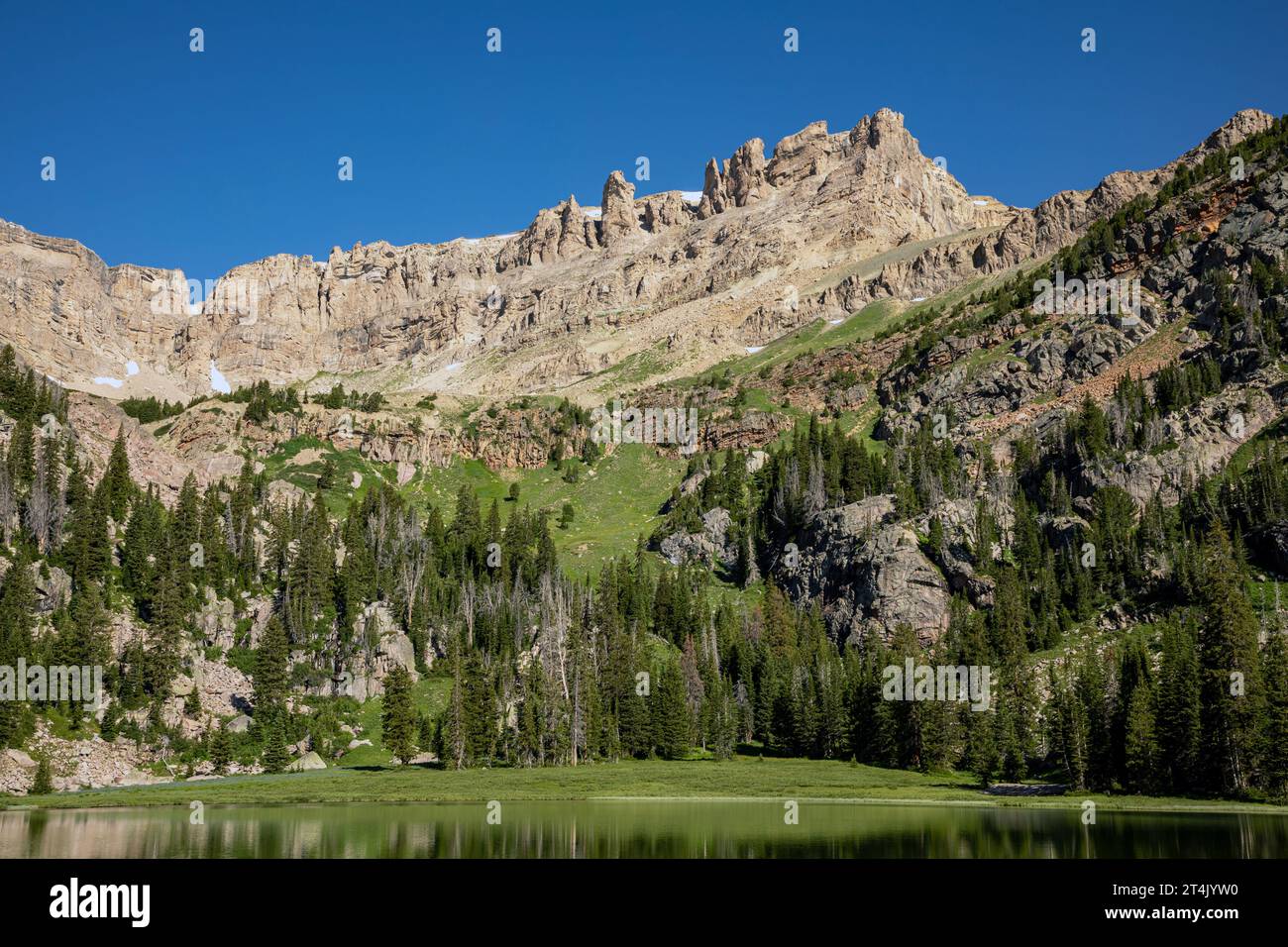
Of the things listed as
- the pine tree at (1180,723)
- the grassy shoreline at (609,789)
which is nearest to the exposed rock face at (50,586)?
the grassy shoreline at (609,789)

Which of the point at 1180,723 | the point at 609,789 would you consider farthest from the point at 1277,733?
the point at 609,789

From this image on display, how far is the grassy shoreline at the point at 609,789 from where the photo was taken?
7506 cm

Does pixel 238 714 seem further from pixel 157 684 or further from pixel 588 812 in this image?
pixel 588 812

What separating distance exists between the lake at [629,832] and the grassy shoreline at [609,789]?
4.10 meters

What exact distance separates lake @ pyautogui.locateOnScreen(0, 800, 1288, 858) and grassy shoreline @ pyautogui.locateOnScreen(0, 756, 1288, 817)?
161 inches

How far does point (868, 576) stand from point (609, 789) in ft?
254

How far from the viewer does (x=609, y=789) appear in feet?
287

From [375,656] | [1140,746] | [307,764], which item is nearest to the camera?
[1140,746]

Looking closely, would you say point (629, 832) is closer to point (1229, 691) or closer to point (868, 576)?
point (1229, 691)

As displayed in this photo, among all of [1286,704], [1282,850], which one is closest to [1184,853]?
[1282,850]

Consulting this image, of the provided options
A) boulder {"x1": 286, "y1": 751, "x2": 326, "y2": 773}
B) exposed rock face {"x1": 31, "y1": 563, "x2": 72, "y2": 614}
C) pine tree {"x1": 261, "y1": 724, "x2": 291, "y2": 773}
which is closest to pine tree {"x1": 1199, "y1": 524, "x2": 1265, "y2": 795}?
boulder {"x1": 286, "y1": 751, "x2": 326, "y2": 773}

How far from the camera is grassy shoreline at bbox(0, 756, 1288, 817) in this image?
246ft

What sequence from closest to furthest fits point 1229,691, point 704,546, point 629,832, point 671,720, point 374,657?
point 629,832 → point 1229,691 → point 671,720 → point 374,657 → point 704,546

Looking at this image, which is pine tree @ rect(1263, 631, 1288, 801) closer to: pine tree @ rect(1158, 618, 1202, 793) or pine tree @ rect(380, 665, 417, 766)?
pine tree @ rect(1158, 618, 1202, 793)
